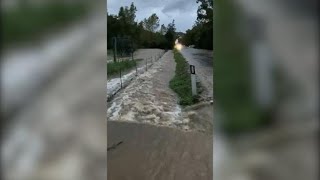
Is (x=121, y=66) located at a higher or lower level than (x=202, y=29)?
lower

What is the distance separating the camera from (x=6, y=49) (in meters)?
0.78

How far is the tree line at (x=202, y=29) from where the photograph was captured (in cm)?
172

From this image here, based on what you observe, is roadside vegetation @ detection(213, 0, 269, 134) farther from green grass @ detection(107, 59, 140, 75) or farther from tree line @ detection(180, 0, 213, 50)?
green grass @ detection(107, 59, 140, 75)

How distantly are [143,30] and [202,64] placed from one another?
1.16ft

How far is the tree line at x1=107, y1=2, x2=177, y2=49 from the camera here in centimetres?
182

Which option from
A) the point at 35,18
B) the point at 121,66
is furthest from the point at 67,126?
the point at 121,66

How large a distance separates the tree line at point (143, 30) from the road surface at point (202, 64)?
0.10 meters

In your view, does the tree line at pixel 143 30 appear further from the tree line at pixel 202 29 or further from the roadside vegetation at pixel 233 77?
the roadside vegetation at pixel 233 77

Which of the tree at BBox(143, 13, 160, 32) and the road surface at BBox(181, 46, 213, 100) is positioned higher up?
the tree at BBox(143, 13, 160, 32)

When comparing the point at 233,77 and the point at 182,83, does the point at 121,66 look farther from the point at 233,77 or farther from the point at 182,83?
the point at 233,77

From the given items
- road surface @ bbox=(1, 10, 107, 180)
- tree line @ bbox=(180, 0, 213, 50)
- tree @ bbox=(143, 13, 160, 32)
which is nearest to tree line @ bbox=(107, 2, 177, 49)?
tree @ bbox=(143, 13, 160, 32)

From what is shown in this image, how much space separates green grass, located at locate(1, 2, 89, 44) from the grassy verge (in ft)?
3.63

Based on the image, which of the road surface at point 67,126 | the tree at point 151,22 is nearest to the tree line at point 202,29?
the tree at point 151,22

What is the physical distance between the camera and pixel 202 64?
187cm
